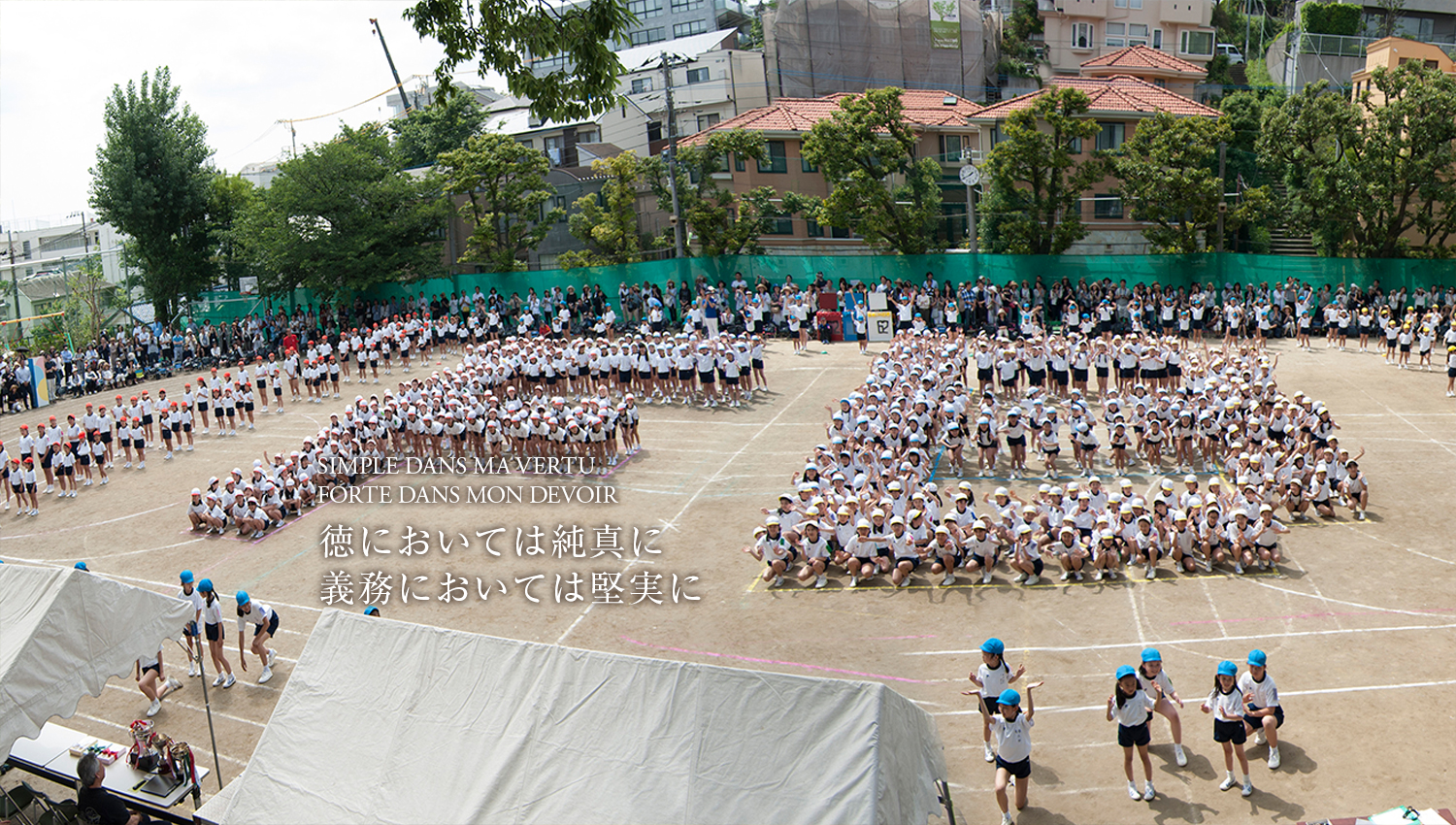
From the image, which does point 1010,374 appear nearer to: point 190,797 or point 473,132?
point 190,797

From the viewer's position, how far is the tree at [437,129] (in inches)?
2143

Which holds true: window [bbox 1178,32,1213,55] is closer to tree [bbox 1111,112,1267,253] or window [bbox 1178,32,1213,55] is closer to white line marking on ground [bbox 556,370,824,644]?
tree [bbox 1111,112,1267,253]

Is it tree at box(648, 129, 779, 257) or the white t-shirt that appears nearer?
the white t-shirt

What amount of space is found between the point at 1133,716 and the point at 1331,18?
52870mm

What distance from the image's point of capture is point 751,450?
21.8 metres

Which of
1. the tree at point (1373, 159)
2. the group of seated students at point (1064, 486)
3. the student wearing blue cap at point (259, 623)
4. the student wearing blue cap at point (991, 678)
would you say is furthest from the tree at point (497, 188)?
the student wearing blue cap at point (991, 678)

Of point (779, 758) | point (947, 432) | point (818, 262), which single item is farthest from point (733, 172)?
point (779, 758)

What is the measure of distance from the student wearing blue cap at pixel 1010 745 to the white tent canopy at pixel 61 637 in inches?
324

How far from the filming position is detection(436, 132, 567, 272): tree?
4069 centimetres

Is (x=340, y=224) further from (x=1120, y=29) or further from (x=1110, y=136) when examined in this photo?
(x=1120, y=29)

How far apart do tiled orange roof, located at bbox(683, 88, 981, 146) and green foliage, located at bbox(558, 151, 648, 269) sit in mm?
3148

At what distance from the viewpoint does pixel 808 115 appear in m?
44.1

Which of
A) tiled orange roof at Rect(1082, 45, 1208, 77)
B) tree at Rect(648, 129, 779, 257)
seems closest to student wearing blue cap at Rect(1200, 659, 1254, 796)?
tree at Rect(648, 129, 779, 257)

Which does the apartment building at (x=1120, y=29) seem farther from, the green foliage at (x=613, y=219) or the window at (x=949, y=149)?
the green foliage at (x=613, y=219)
